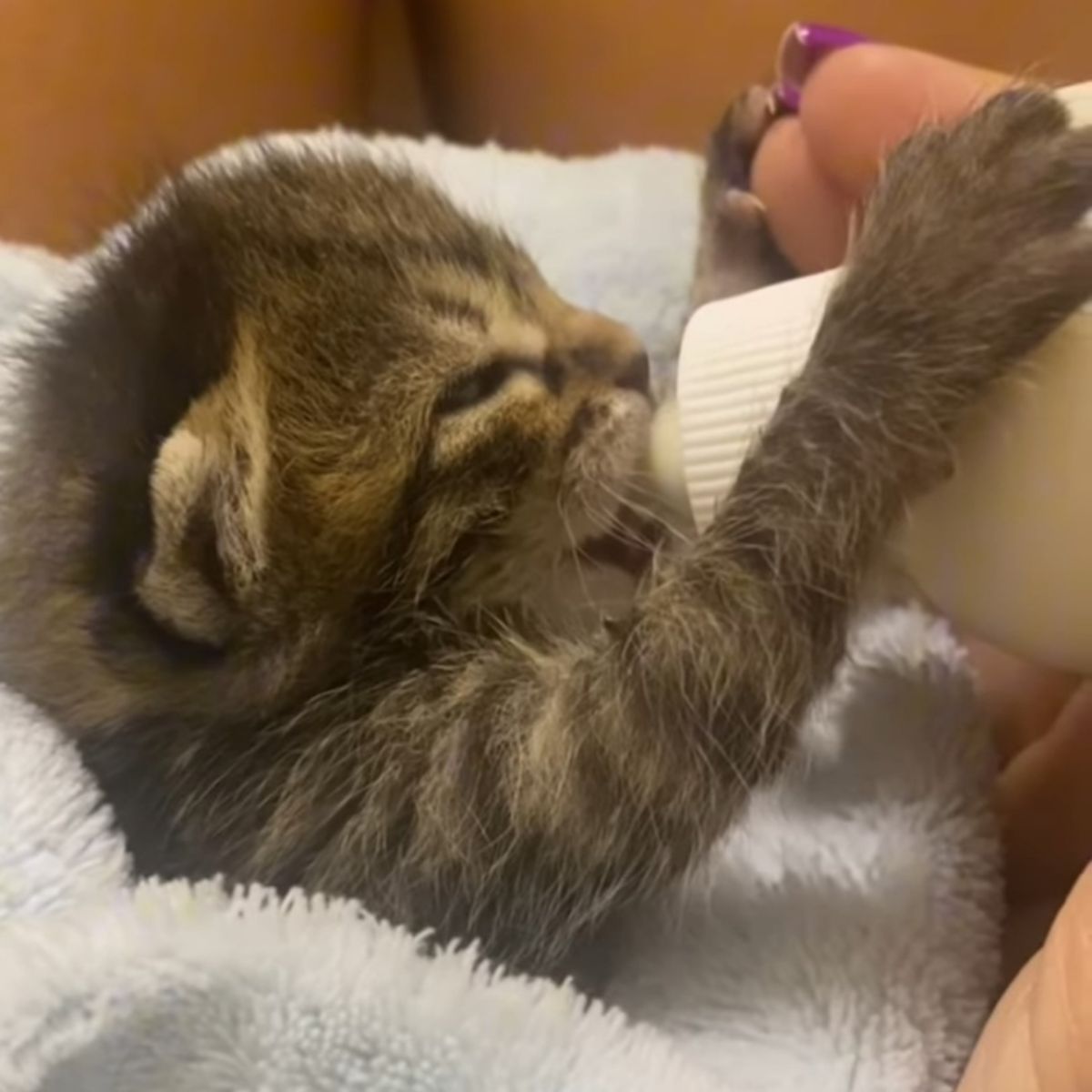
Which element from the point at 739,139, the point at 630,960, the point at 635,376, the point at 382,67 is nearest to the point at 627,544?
the point at 635,376

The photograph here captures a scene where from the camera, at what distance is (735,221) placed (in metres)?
1.28

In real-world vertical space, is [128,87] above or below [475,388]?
above

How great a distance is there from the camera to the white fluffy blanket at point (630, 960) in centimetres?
68

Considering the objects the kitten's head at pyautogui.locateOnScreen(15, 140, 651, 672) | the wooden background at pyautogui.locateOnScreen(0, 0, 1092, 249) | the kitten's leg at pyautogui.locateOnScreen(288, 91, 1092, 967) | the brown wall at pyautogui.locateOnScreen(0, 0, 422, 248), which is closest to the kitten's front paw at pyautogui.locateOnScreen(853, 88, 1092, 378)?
the kitten's leg at pyautogui.locateOnScreen(288, 91, 1092, 967)

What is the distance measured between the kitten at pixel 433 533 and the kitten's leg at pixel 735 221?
0.32 m

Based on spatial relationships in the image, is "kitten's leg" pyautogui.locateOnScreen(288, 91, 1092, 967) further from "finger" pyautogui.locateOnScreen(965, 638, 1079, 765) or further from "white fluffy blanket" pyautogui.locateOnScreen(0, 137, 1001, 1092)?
"finger" pyautogui.locateOnScreen(965, 638, 1079, 765)

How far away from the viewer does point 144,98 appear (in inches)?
59.6

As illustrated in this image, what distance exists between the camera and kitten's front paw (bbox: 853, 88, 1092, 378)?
0.72 meters

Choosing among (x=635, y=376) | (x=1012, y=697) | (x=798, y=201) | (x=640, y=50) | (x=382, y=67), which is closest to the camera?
(x=635, y=376)

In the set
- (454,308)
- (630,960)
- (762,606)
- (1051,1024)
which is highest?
(454,308)

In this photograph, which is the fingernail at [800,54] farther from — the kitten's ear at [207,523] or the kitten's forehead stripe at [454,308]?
the kitten's ear at [207,523]

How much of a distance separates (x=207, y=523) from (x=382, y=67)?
45.8 inches

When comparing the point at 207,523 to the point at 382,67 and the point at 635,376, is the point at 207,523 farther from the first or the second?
the point at 382,67

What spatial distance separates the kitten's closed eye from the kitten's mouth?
100 millimetres
